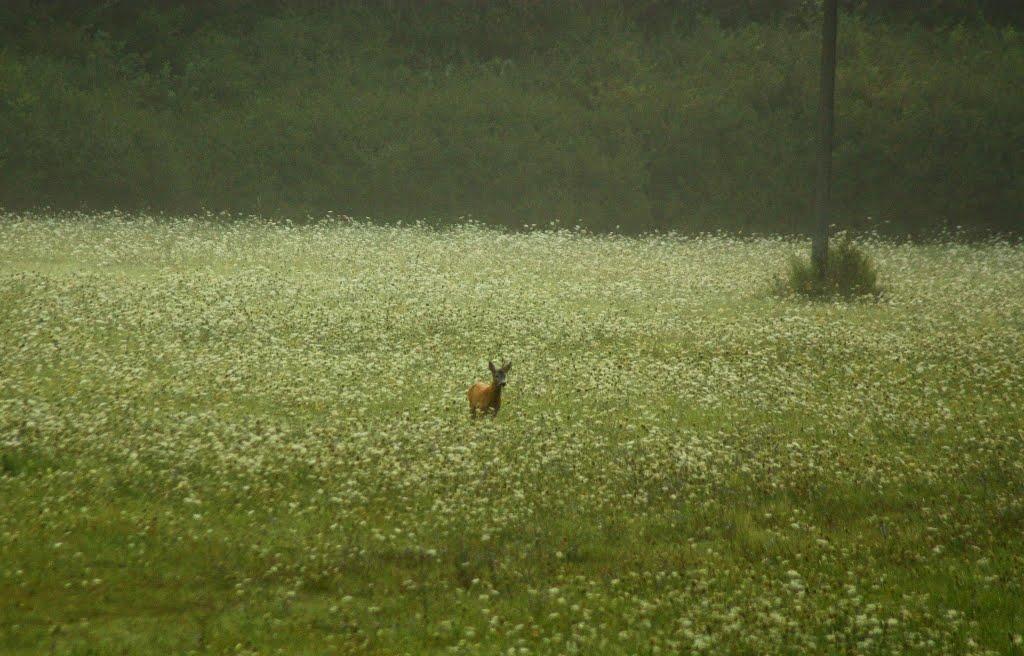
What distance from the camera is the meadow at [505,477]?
23.5 ft

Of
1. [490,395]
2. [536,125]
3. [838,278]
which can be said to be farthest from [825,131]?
[536,125]

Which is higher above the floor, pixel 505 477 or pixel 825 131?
pixel 825 131

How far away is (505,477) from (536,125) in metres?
31.8

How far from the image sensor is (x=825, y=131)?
24219mm

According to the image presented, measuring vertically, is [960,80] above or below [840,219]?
above

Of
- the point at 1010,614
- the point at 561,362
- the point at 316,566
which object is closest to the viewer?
the point at 1010,614

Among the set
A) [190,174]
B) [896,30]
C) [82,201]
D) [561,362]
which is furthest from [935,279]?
[82,201]

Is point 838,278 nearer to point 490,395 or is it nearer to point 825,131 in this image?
point 825,131

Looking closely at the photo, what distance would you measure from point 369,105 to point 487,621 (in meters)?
36.8

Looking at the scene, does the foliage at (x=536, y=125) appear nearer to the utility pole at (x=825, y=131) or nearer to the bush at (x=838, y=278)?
the utility pole at (x=825, y=131)

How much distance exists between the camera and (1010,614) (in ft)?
23.2

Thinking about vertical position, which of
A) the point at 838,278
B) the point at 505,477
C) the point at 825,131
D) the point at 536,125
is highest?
the point at 825,131

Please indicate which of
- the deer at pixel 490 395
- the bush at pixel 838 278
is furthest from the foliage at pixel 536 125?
the deer at pixel 490 395

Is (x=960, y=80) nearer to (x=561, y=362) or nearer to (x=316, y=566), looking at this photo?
(x=561, y=362)
